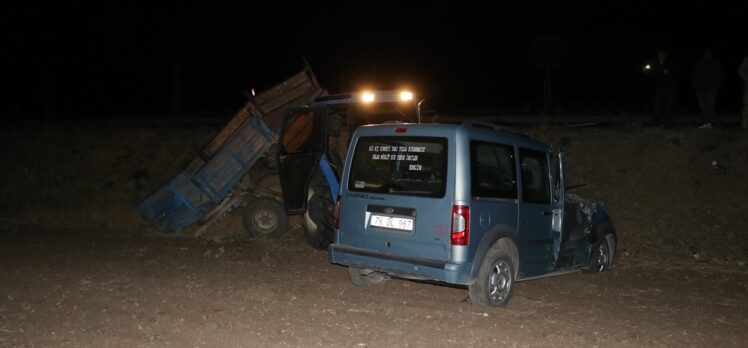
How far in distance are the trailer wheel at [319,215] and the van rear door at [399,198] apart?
9.51 feet

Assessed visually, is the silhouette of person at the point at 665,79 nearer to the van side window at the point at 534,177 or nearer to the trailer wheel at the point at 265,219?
the van side window at the point at 534,177

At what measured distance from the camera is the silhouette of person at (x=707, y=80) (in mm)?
14555

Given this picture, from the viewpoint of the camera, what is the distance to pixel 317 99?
1157cm

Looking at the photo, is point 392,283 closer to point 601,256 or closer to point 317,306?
point 317,306

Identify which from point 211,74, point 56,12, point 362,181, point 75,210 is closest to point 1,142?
point 75,210

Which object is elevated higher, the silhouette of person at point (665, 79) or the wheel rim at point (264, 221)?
the silhouette of person at point (665, 79)

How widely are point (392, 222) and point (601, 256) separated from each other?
380cm

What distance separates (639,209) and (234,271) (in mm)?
7142

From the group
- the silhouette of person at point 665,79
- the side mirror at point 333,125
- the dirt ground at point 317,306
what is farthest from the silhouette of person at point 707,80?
the side mirror at point 333,125

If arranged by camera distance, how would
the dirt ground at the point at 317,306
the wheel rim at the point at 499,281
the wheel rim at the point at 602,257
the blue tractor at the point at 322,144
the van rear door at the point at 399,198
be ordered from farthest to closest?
the blue tractor at the point at 322,144
the wheel rim at the point at 602,257
the wheel rim at the point at 499,281
the van rear door at the point at 399,198
the dirt ground at the point at 317,306

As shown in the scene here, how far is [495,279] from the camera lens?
23.5 ft

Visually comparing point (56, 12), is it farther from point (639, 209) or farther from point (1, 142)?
point (639, 209)

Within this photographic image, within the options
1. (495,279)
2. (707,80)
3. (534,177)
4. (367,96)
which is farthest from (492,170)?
(707,80)

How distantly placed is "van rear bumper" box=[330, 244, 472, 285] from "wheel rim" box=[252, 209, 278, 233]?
14.6ft
